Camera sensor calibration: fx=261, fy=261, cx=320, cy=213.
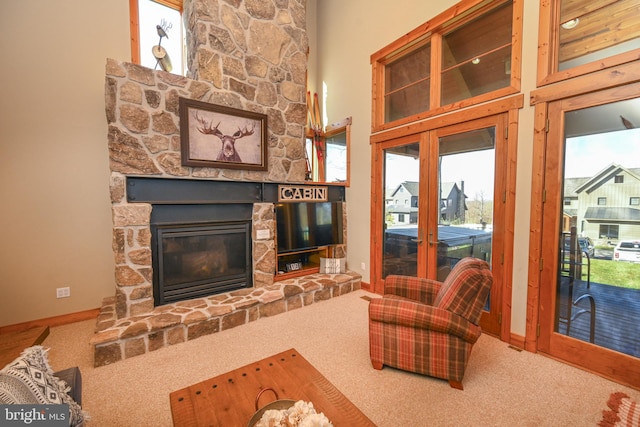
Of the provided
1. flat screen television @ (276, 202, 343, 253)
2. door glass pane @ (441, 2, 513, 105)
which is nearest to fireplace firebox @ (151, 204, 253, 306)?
flat screen television @ (276, 202, 343, 253)

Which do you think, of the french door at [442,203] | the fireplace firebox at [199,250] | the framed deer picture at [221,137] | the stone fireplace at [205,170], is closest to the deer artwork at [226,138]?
the framed deer picture at [221,137]

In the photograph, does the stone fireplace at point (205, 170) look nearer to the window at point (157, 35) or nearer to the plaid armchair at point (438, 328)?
the window at point (157, 35)

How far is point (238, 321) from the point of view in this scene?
A: 119 inches

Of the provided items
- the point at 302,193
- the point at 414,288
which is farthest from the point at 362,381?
the point at 302,193

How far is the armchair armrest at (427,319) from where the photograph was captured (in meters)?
1.94

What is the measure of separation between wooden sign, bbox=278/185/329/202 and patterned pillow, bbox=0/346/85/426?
286 centimetres

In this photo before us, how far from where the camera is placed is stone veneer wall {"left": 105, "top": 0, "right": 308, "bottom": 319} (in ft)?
8.79

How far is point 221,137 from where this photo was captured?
322 cm

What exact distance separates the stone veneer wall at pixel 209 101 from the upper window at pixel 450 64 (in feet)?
4.24

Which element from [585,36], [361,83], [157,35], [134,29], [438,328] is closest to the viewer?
[438,328]

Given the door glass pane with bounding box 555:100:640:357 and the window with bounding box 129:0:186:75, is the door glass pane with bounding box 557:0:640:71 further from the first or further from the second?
the window with bounding box 129:0:186:75

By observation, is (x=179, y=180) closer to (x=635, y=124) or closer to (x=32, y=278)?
(x=32, y=278)

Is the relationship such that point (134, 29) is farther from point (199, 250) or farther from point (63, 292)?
point (63, 292)

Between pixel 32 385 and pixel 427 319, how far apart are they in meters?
2.12
